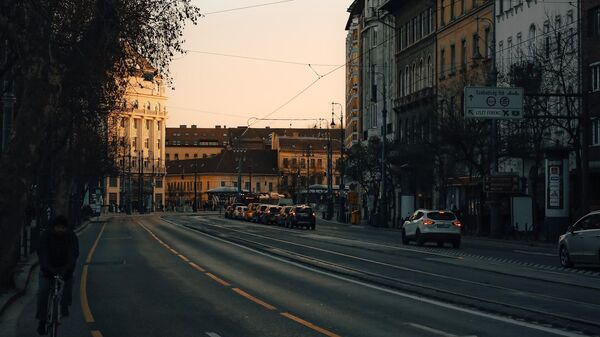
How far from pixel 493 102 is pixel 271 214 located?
138 feet

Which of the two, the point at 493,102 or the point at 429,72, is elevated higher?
the point at 429,72

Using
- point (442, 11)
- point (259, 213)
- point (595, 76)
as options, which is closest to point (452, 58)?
point (442, 11)

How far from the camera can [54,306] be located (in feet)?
41.7

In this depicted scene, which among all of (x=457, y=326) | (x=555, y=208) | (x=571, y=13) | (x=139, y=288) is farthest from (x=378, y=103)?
(x=457, y=326)

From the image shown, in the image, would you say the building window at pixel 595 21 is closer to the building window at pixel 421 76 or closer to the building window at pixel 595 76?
the building window at pixel 595 76

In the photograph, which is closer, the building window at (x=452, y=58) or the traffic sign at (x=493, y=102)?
the traffic sign at (x=493, y=102)

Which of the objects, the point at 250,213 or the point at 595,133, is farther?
the point at 250,213

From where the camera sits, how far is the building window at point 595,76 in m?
49.9

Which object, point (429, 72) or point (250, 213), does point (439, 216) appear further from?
point (250, 213)

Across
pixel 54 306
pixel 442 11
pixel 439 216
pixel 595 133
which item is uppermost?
pixel 442 11

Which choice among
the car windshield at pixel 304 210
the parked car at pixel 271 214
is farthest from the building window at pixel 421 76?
the car windshield at pixel 304 210

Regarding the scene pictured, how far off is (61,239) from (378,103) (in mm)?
87300

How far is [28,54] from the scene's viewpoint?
19766mm

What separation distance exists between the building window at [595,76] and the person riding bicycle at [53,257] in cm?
4066
